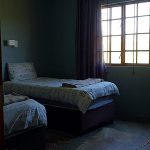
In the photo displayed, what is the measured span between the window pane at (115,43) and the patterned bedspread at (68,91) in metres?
0.92

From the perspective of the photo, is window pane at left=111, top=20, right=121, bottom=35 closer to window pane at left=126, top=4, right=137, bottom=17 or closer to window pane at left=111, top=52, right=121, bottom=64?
window pane at left=126, top=4, right=137, bottom=17

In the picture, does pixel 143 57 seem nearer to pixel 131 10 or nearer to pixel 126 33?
pixel 126 33

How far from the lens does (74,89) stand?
11.4 ft

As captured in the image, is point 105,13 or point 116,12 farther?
point 105,13

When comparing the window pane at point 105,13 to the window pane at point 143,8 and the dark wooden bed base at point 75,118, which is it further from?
the dark wooden bed base at point 75,118

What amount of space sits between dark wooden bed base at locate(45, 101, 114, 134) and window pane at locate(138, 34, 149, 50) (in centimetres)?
125

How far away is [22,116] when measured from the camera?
248 cm

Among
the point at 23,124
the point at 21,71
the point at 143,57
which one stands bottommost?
the point at 23,124

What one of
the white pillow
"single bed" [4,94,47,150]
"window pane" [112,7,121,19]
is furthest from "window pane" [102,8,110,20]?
"single bed" [4,94,47,150]

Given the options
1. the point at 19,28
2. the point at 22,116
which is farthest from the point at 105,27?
the point at 22,116

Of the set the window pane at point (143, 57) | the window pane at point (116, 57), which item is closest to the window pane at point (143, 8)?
the window pane at point (143, 57)

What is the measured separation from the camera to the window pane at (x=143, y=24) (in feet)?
13.8

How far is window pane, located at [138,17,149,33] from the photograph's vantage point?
420cm

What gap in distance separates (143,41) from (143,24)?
0.96 ft
